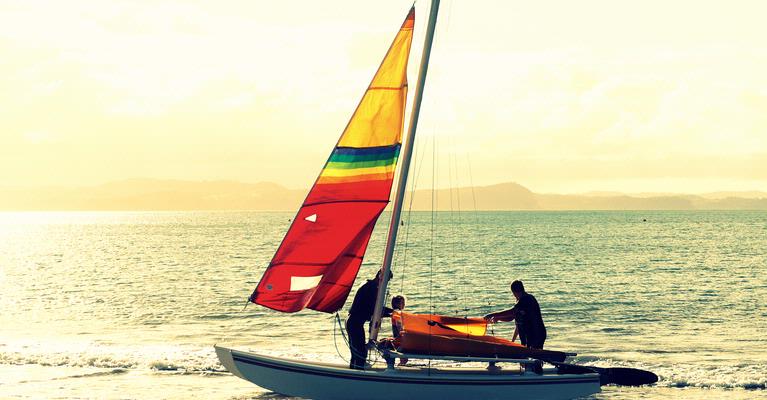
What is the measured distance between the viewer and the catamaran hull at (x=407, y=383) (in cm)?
1544

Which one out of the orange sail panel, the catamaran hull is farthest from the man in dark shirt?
the orange sail panel

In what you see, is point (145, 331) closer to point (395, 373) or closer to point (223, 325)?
point (223, 325)

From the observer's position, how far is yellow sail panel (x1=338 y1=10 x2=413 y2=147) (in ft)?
52.1

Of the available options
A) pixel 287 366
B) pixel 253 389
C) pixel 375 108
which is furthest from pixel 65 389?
pixel 375 108

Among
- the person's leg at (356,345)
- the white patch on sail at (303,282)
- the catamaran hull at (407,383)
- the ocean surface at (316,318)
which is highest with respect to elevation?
the white patch on sail at (303,282)

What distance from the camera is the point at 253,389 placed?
19.0 metres

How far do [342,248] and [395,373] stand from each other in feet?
8.18

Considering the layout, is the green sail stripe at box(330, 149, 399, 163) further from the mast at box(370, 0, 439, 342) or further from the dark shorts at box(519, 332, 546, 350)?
the dark shorts at box(519, 332, 546, 350)

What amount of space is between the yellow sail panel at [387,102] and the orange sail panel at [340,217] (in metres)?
0.02

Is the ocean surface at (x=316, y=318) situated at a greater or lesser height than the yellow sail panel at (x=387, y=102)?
lesser

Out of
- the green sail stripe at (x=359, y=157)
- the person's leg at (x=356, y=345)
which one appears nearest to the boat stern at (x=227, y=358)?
the person's leg at (x=356, y=345)

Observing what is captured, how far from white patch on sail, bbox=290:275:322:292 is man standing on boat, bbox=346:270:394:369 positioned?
85 cm

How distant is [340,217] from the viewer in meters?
16.3

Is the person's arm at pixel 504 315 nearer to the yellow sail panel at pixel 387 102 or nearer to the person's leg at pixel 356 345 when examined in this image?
the person's leg at pixel 356 345
